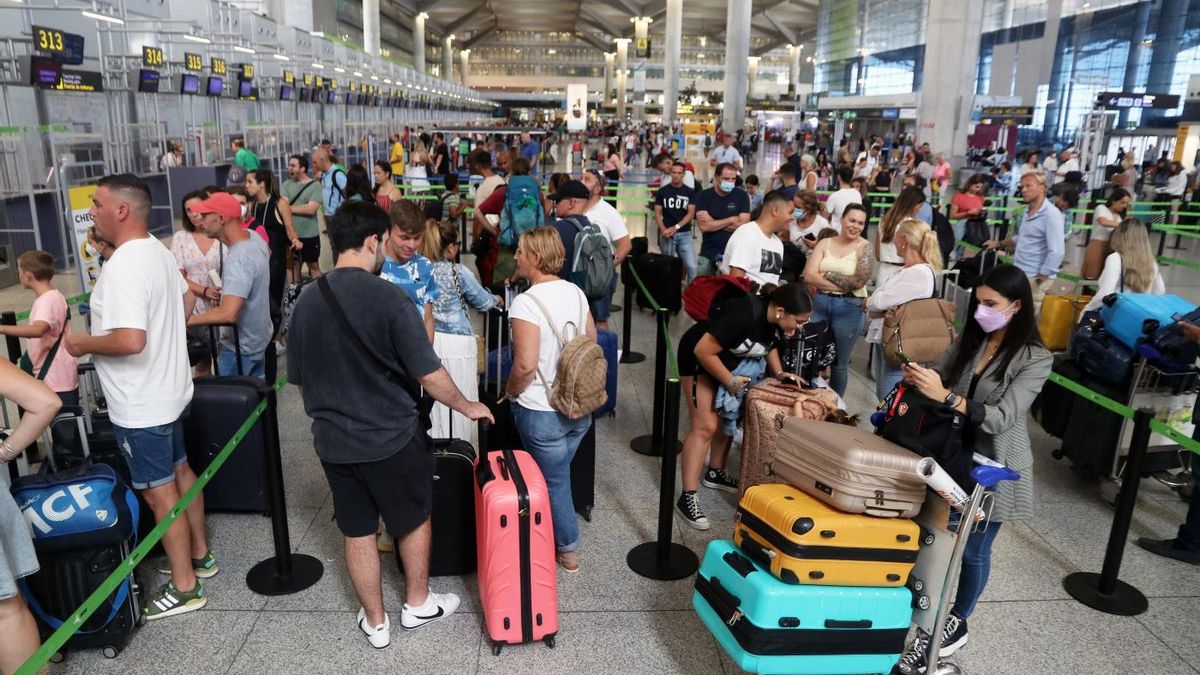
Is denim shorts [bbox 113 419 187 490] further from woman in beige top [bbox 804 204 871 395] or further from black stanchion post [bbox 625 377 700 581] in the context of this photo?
woman in beige top [bbox 804 204 871 395]

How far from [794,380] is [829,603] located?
1637 millimetres

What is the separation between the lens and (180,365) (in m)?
3.44

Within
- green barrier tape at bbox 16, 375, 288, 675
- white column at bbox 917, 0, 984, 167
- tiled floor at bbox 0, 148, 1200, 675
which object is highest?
white column at bbox 917, 0, 984, 167

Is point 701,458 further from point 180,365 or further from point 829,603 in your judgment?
point 180,365

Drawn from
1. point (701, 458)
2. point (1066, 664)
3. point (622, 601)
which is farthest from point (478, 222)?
point (1066, 664)

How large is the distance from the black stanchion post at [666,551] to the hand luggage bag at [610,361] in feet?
3.15

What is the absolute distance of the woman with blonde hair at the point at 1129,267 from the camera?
5.69 meters

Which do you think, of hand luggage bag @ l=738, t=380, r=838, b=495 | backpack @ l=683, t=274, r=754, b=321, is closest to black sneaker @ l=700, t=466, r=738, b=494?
hand luggage bag @ l=738, t=380, r=838, b=495

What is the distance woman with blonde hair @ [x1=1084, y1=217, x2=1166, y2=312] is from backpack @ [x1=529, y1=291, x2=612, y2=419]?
3951mm

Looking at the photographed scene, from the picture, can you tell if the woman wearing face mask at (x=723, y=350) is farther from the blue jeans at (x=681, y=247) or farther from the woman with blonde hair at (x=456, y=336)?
the blue jeans at (x=681, y=247)

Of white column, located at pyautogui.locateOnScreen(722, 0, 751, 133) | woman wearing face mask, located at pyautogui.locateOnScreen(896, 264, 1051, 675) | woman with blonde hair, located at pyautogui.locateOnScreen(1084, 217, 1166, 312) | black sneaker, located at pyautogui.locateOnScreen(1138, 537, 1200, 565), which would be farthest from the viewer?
white column, located at pyautogui.locateOnScreen(722, 0, 751, 133)

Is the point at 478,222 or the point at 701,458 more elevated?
the point at 478,222

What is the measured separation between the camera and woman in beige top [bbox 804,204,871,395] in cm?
557

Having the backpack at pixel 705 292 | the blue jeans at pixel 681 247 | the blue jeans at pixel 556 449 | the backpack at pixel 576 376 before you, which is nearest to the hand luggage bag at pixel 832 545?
the backpack at pixel 576 376
